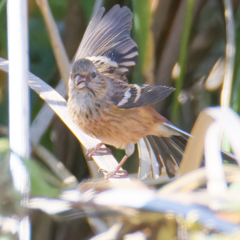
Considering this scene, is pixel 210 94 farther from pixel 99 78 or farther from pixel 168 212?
pixel 168 212

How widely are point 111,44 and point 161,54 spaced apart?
196 mm

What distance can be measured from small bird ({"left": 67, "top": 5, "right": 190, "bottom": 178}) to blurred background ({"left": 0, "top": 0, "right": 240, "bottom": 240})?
0.21 ft

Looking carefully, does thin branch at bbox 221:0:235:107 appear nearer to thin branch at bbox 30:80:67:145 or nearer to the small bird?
the small bird

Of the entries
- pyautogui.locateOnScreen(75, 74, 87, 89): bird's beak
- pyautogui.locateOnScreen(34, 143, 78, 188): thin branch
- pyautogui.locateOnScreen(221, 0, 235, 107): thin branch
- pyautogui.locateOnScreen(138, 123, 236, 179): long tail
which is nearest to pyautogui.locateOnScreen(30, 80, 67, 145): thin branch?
pyautogui.locateOnScreen(34, 143, 78, 188): thin branch

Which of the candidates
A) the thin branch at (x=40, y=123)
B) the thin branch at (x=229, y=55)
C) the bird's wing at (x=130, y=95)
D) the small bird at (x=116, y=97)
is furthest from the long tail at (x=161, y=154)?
the thin branch at (x=40, y=123)

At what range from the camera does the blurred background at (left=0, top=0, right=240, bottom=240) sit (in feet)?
3.99

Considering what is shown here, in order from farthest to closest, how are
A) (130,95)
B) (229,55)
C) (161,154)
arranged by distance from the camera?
(161,154), (130,95), (229,55)

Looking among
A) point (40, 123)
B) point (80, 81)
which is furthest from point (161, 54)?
point (40, 123)

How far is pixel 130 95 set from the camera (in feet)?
4.00

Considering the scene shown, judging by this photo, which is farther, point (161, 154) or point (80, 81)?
point (161, 154)

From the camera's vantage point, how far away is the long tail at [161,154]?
1258 millimetres

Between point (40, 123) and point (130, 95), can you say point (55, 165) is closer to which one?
point (40, 123)

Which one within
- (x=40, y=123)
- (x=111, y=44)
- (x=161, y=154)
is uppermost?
(x=111, y=44)

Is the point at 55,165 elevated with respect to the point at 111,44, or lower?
lower
